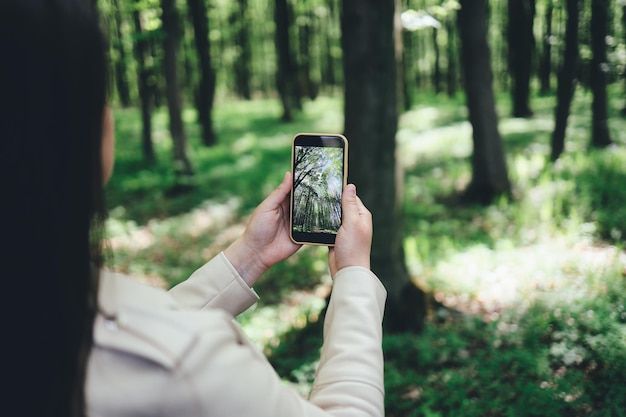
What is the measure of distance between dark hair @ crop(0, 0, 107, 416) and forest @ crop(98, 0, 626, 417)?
20 cm

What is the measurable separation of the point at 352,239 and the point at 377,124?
317cm

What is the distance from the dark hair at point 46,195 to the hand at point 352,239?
84cm

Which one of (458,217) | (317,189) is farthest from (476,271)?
(317,189)

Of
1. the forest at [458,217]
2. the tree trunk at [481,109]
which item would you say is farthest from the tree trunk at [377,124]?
the tree trunk at [481,109]

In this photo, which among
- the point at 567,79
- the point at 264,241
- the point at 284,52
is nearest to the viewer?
the point at 264,241

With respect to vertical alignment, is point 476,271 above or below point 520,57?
below

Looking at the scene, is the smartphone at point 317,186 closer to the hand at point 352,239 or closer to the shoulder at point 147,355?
the hand at point 352,239

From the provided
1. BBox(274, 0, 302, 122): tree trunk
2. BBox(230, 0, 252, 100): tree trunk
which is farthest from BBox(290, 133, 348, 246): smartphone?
BBox(230, 0, 252, 100): tree trunk

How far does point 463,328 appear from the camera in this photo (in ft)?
16.2

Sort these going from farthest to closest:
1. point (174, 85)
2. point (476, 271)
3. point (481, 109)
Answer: point (174, 85) < point (481, 109) < point (476, 271)

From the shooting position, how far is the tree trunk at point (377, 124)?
179 inches

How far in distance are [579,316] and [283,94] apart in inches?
737

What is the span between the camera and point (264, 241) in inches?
75.3

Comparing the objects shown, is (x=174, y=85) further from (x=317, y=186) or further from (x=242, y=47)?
(x=242, y=47)
